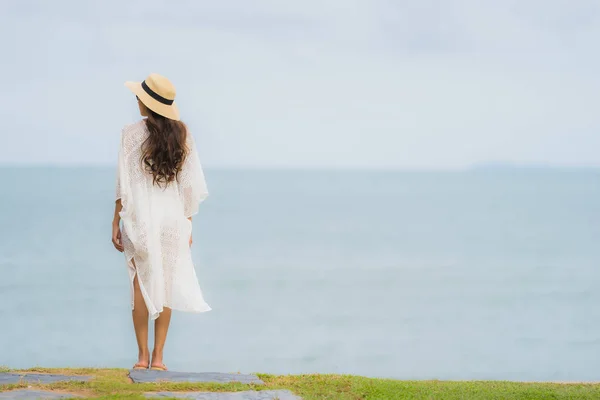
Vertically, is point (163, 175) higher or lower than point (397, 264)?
lower

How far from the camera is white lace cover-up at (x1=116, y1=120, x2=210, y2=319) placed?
17.0 feet

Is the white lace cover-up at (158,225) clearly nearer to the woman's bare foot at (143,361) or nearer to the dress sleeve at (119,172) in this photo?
the dress sleeve at (119,172)

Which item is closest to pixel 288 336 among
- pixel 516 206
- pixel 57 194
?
pixel 516 206

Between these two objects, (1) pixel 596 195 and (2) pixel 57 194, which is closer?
(2) pixel 57 194

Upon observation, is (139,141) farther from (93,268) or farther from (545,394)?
(93,268)

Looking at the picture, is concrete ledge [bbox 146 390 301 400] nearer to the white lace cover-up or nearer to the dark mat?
the dark mat

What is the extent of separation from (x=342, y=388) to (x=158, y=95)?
5.90 feet

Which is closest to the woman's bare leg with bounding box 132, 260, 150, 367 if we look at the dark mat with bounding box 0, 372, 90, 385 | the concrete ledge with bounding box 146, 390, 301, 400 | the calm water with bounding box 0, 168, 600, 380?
the dark mat with bounding box 0, 372, 90, 385

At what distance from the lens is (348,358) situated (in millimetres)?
16844

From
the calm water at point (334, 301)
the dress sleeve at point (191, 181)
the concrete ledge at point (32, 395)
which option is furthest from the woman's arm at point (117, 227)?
the calm water at point (334, 301)

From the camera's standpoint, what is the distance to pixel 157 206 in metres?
5.23

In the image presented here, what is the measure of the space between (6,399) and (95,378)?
2.09 ft

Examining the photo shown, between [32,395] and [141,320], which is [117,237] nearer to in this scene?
[141,320]

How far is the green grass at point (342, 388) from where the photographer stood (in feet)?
15.6
